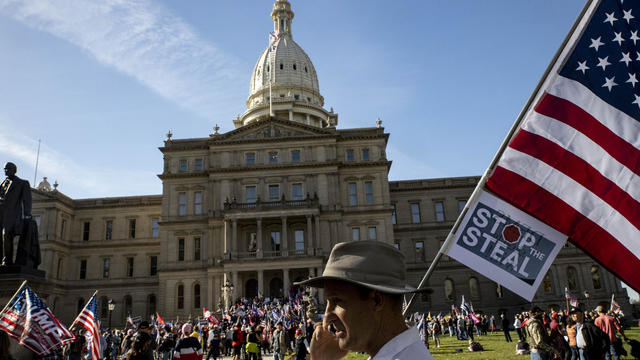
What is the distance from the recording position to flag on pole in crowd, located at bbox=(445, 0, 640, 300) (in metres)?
4.56

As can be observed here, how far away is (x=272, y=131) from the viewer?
2207 inches

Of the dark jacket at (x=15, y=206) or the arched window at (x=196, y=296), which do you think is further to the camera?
the arched window at (x=196, y=296)

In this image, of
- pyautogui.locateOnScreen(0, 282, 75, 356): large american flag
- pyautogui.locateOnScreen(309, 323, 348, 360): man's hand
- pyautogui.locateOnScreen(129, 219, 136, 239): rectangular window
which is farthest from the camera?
pyautogui.locateOnScreen(129, 219, 136, 239): rectangular window

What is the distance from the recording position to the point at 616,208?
4.50m

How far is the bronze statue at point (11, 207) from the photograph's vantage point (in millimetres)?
14070

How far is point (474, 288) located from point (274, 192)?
26761mm

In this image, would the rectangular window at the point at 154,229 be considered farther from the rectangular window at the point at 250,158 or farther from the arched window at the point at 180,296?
the rectangular window at the point at 250,158

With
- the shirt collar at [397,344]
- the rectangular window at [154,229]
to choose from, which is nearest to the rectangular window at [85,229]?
the rectangular window at [154,229]

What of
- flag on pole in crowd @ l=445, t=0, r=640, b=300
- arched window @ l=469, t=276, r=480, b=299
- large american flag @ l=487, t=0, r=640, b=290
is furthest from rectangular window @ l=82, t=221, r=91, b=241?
large american flag @ l=487, t=0, r=640, b=290

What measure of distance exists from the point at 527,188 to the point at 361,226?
164ft

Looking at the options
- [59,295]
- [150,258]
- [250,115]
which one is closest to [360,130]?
[250,115]

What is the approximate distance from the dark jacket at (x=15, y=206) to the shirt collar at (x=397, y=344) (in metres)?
14.6

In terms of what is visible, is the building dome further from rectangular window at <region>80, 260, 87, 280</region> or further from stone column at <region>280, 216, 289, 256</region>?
rectangular window at <region>80, 260, 87, 280</region>

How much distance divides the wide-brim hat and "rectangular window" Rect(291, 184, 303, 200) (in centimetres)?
5163
